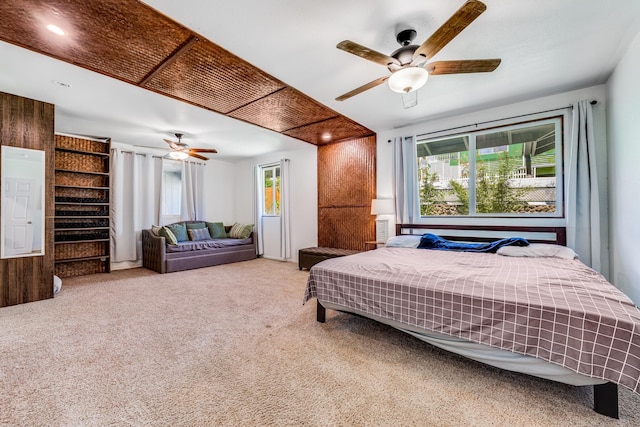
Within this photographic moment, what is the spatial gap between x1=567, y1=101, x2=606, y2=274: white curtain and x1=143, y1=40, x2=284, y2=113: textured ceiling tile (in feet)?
11.4

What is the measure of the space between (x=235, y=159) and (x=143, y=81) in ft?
14.2

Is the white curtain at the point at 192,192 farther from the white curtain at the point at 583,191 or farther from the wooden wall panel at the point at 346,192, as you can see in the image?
the white curtain at the point at 583,191

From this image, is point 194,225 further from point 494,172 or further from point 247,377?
point 494,172

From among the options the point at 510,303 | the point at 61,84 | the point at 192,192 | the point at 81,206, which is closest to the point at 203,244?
the point at 192,192

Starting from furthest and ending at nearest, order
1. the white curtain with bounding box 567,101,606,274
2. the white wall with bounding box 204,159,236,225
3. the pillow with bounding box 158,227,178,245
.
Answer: the white wall with bounding box 204,159,236,225
the pillow with bounding box 158,227,178,245
the white curtain with bounding box 567,101,606,274

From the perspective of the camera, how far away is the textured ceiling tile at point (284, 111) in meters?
3.25

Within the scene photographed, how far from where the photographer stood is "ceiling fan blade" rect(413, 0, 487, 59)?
146 cm

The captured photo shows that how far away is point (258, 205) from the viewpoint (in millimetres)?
6625

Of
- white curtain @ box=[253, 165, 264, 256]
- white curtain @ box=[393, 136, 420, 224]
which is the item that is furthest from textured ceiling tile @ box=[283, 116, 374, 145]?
white curtain @ box=[253, 165, 264, 256]

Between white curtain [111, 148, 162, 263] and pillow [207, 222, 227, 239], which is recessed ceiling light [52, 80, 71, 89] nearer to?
white curtain [111, 148, 162, 263]

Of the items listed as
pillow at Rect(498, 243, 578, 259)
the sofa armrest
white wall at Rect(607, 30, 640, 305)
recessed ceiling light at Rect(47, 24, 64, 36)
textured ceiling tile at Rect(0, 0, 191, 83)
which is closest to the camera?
textured ceiling tile at Rect(0, 0, 191, 83)

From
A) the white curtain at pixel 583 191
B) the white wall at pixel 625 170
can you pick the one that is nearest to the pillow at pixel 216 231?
the white curtain at pixel 583 191

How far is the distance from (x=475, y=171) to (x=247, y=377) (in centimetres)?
394

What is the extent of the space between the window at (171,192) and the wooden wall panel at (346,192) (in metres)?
3.47
